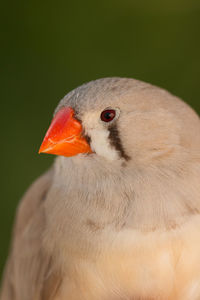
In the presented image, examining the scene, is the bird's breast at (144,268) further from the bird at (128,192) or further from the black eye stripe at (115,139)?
the black eye stripe at (115,139)

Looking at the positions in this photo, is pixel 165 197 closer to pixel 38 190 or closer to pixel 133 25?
pixel 38 190

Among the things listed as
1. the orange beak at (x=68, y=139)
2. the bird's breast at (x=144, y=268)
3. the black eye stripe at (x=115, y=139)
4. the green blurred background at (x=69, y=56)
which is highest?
the green blurred background at (x=69, y=56)

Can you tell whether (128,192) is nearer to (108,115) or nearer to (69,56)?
(108,115)

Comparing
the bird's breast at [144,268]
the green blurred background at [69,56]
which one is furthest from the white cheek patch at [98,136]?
the green blurred background at [69,56]

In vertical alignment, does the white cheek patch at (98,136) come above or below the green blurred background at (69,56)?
below

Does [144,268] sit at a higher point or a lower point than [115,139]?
lower

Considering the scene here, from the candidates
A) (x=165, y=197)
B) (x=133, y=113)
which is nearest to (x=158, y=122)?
(x=133, y=113)

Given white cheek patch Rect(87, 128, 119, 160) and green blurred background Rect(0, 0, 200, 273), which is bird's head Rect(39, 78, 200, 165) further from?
green blurred background Rect(0, 0, 200, 273)

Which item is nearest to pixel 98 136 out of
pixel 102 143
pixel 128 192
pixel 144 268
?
pixel 102 143
